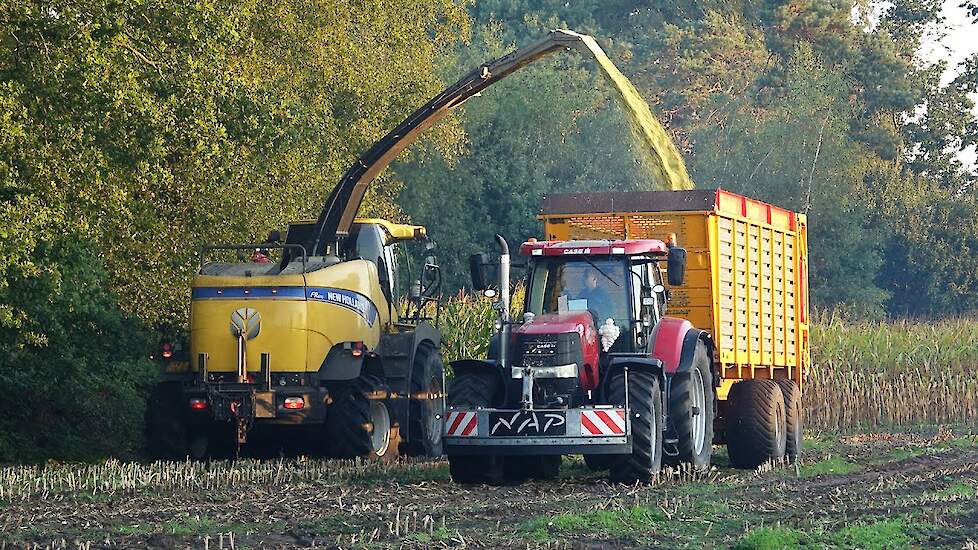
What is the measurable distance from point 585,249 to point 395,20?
42.4 feet

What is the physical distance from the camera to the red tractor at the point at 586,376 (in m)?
15.0

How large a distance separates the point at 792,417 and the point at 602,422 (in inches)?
194

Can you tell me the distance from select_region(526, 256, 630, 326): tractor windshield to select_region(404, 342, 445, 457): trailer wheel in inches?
132

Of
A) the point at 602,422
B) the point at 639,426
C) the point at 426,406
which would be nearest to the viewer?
the point at 602,422

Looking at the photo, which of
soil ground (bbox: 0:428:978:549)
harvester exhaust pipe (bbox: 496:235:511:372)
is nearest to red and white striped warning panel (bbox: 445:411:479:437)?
soil ground (bbox: 0:428:978:549)

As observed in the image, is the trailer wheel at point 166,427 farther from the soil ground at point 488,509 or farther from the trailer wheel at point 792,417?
the trailer wheel at point 792,417

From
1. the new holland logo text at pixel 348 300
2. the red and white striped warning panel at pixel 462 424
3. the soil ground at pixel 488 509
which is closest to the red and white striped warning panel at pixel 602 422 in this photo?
the soil ground at pixel 488 509

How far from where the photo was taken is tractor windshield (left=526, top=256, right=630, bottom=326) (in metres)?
15.9

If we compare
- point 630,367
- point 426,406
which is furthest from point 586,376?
point 426,406

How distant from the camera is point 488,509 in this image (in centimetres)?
1296

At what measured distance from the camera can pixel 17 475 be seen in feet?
53.9

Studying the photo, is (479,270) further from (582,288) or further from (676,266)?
(676,266)

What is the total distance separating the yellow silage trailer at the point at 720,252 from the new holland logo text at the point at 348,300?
86.1 inches

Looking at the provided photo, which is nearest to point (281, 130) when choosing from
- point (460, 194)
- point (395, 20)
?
point (395, 20)
